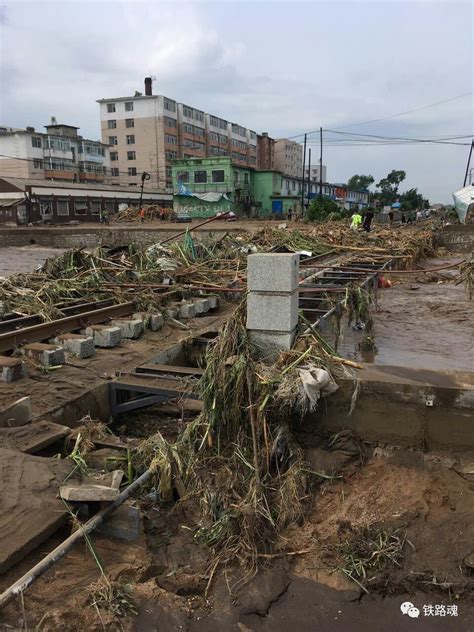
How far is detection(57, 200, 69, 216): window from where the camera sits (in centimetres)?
4525

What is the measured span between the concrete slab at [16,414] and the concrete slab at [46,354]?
5.27ft

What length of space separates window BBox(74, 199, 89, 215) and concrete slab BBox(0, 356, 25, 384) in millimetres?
43582

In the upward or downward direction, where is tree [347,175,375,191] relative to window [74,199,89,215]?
upward

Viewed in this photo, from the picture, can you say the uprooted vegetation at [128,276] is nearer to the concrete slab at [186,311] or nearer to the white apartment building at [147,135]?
the concrete slab at [186,311]

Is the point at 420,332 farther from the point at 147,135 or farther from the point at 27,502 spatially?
the point at 147,135

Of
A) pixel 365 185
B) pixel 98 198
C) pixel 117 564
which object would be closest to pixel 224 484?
pixel 117 564

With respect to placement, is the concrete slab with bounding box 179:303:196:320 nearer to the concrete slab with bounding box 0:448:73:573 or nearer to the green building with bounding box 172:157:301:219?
the concrete slab with bounding box 0:448:73:573

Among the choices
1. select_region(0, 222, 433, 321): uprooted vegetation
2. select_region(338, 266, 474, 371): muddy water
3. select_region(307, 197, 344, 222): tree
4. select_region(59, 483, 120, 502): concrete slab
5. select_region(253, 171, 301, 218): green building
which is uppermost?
select_region(253, 171, 301, 218): green building

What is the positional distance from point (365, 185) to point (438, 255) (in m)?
108

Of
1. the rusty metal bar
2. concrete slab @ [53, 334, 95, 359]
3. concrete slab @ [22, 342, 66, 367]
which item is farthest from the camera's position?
the rusty metal bar

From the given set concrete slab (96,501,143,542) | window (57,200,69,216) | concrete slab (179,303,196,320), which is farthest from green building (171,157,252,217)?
concrete slab (96,501,143,542)

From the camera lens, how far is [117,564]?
3453 millimetres

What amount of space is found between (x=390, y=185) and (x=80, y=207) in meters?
82.7

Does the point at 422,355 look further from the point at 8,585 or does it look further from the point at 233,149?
the point at 233,149
